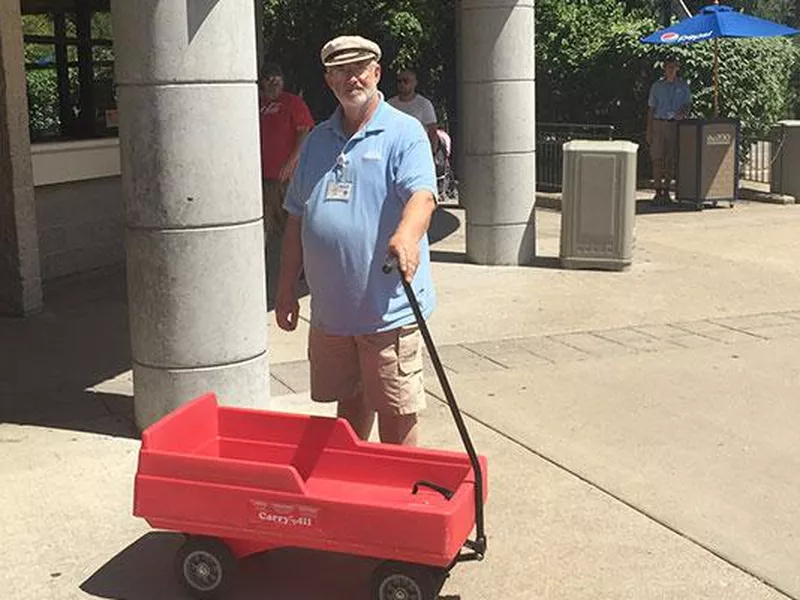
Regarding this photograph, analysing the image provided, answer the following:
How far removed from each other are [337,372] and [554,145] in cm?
1203

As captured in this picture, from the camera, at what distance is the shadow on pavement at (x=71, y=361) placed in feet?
18.8

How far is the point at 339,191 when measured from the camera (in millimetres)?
3934

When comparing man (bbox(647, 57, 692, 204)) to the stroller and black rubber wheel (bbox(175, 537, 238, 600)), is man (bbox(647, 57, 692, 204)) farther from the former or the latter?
black rubber wheel (bbox(175, 537, 238, 600))

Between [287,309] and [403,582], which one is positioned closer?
[403,582]

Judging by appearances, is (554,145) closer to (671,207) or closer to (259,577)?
(671,207)

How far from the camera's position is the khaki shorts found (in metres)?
4.05

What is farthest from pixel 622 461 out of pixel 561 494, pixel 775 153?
pixel 775 153

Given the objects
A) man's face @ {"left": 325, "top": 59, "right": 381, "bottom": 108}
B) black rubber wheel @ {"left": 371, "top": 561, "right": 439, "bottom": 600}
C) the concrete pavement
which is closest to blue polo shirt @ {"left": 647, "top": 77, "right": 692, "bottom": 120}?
the concrete pavement

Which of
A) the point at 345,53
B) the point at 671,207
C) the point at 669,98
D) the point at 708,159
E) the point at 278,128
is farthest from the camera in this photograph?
the point at 669,98

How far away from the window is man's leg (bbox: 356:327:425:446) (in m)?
6.10

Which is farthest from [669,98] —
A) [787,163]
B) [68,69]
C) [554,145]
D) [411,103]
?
[68,69]

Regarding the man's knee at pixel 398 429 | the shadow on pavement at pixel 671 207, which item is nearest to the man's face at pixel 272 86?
the man's knee at pixel 398 429

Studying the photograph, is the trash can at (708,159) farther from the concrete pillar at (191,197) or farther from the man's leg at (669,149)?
the concrete pillar at (191,197)

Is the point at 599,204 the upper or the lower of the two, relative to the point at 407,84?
lower
